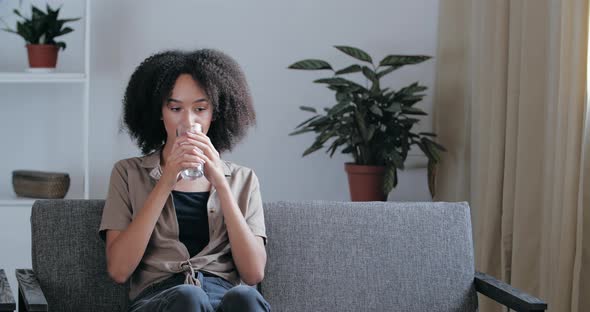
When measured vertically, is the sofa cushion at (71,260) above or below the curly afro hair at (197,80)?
below

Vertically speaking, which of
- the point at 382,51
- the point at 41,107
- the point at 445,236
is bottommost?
the point at 445,236

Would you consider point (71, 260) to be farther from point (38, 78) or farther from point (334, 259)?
point (38, 78)

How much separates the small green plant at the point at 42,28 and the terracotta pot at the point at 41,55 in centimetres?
3

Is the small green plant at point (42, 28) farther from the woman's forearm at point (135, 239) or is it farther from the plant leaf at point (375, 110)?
the woman's forearm at point (135, 239)

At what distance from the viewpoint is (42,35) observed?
3.61 meters

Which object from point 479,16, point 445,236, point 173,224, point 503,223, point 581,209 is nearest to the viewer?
point 173,224

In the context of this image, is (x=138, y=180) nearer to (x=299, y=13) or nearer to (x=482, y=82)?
(x=482, y=82)

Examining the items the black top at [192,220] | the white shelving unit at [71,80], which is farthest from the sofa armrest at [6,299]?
the white shelving unit at [71,80]

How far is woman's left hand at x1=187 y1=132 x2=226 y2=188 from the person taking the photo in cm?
208

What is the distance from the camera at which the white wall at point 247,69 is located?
3834 millimetres

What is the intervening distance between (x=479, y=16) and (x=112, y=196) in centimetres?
186

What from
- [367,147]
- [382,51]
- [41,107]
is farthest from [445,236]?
[41,107]

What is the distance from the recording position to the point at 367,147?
3572mm

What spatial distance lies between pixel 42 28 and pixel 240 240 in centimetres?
187
